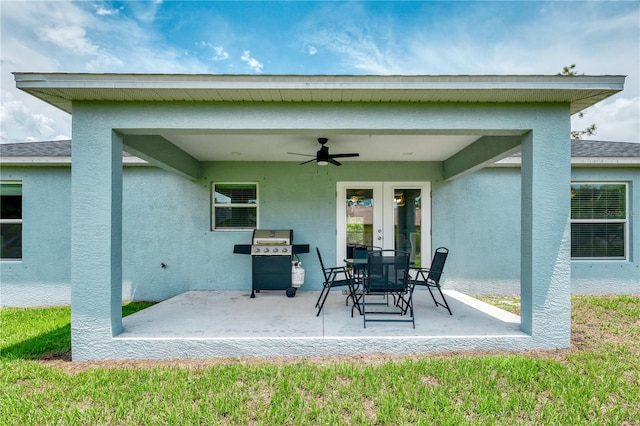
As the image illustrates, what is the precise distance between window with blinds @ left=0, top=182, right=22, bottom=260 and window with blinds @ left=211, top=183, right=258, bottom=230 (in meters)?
3.88

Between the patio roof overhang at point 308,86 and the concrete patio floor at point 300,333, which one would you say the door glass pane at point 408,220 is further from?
the patio roof overhang at point 308,86

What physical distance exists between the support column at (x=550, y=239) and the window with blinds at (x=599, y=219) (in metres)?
4.05

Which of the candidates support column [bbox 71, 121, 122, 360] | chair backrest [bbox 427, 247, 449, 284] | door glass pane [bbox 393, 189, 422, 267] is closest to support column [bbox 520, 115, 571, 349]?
chair backrest [bbox 427, 247, 449, 284]

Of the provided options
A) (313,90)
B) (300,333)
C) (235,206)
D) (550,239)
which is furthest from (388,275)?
(235,206)

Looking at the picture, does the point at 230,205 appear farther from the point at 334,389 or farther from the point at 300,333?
the point at 334,389

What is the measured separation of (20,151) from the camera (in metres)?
6.78

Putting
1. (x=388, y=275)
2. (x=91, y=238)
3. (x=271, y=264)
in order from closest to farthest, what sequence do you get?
(x=91, y=238) < (x=388, y=275) < (x=271, y=264)

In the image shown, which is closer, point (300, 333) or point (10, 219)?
point (300, 333)

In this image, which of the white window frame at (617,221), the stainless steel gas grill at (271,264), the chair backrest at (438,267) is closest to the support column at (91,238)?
the stainless steel gas grill at (271,264)

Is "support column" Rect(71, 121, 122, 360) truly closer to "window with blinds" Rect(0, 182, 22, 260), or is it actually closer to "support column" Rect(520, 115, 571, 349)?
"window with blinds" Rect(0, 182, 22, 260)

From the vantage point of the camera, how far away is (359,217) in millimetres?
6977

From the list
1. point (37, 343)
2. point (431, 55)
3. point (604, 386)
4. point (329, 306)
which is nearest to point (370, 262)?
point (329, 306)

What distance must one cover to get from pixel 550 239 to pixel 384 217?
11.2 feet

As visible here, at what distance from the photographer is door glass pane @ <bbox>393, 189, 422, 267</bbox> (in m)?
6.98
